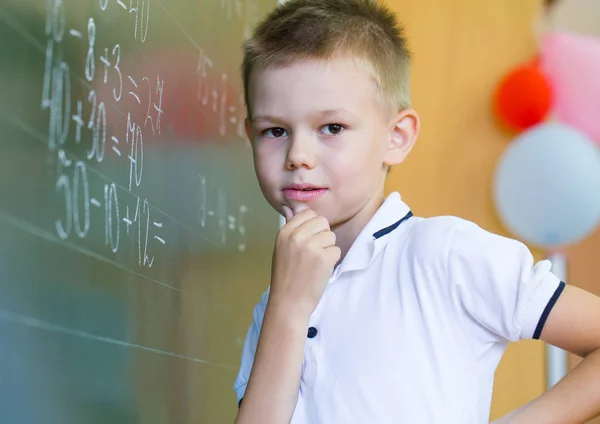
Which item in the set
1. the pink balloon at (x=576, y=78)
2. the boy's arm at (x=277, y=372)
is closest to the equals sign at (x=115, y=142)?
the boy's arm at (x=277, y=372)

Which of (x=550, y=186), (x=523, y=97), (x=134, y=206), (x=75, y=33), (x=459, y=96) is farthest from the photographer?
(x=459, y=96)

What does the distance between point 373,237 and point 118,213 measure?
0.30 meters

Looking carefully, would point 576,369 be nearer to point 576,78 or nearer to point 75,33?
point 75,33

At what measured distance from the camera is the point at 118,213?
1.02m

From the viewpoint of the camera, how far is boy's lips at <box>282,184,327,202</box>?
1.04 metres

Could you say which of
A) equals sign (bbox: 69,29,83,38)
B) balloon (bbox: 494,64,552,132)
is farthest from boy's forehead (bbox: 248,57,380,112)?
balloon (bbox: 494,64,552,132)

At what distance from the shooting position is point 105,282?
0.97 metres

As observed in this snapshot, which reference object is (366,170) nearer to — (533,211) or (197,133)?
(197,133)

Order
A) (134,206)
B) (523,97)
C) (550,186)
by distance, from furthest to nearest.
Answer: (523,97) → (550,186) → (134,206)

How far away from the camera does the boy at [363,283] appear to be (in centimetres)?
95

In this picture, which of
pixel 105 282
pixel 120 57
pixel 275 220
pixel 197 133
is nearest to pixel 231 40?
pixel 197 133

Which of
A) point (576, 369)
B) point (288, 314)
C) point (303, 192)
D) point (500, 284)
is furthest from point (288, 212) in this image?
point (576, 369)

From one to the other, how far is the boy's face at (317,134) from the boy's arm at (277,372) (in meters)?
0.15

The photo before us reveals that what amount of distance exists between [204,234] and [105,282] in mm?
498
